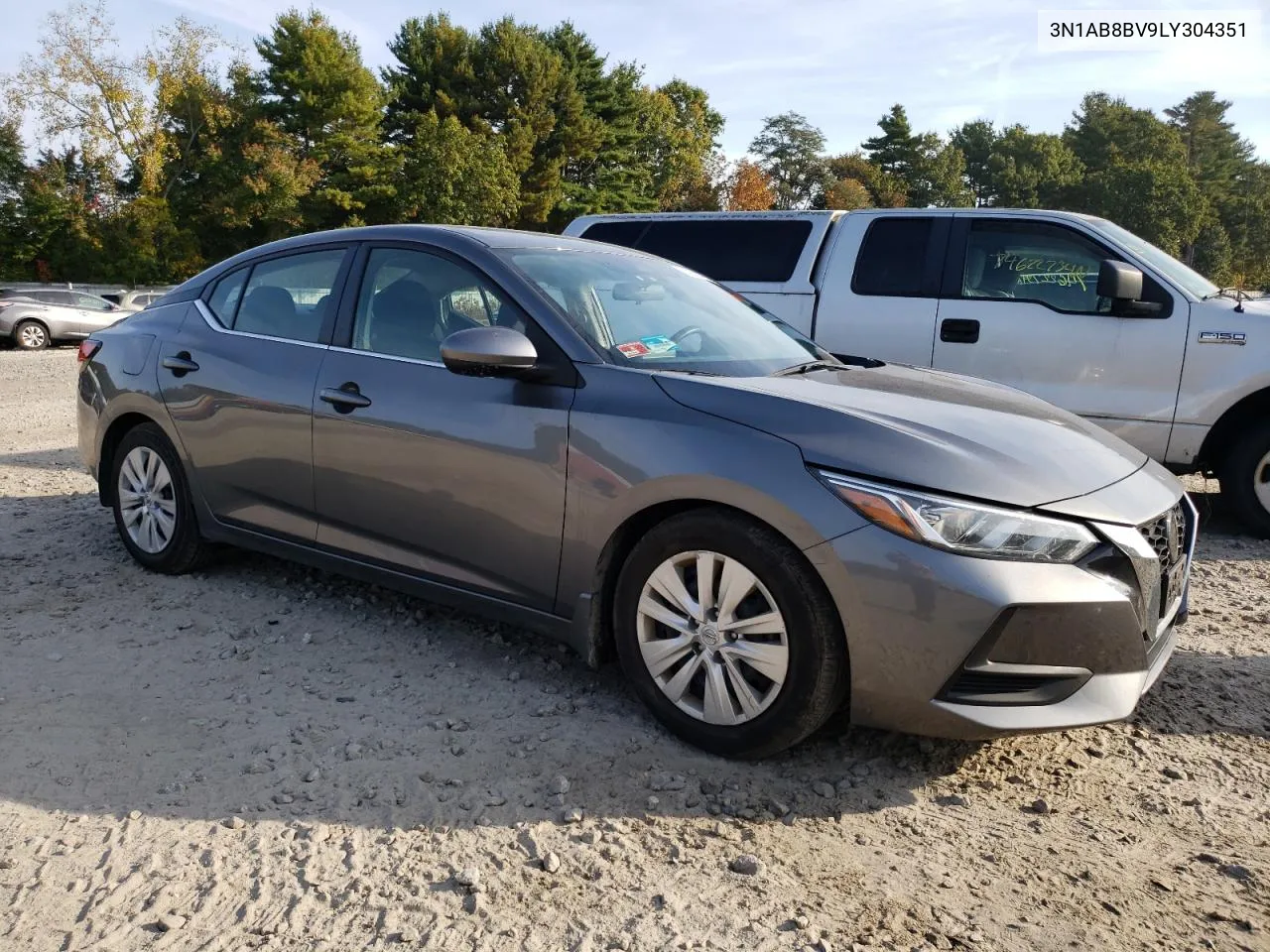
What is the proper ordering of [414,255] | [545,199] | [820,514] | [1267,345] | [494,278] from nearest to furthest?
1. [820,514]
2. [494,278]
3. [414,255]
4. [1267,345]
5. [545,199]

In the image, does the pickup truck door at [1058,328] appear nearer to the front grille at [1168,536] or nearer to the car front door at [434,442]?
the front grille at [1168,536]

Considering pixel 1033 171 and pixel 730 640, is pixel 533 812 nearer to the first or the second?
pixel 730 640

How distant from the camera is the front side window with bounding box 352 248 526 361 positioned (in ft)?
12.1

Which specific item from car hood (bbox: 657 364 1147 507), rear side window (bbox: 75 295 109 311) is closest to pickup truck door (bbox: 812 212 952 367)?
car hood (bbox: 657 364 1147 507)

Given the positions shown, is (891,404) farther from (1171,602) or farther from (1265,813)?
(1265,813)

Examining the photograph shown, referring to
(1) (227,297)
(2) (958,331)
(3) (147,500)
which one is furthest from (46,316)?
(2) (958,331)

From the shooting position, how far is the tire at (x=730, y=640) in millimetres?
2850

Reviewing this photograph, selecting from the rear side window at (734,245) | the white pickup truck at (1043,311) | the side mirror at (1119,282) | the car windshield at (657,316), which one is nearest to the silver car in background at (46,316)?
the rear side window at (734,245)

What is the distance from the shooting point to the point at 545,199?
57.1m

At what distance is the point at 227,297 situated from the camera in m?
4.67

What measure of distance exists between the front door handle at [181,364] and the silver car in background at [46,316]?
18292 mm

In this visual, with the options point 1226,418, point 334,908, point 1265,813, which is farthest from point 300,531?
point 1226,418

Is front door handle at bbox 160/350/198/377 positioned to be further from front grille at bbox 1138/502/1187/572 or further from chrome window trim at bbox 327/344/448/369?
front grille at bbox 1138/502/1187/572

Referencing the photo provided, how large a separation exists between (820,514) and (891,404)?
2.05 ft
